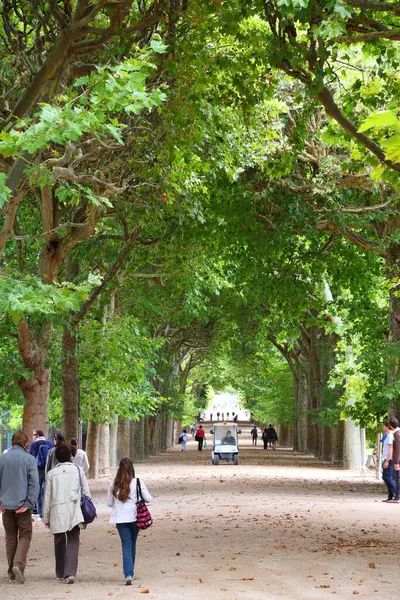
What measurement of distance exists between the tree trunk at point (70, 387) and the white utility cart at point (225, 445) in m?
22.3

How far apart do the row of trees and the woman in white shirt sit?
220cm

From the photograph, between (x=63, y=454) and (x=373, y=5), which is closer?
(x=63, y=454)

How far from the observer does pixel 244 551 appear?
1398cm

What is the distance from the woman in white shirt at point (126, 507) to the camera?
11.0 metres

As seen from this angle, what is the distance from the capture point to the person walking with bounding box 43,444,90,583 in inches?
442

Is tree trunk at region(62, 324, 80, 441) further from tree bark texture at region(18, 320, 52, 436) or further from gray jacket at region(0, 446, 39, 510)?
gray jacket at region(0, 446, 39, 510)

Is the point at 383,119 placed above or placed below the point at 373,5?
below

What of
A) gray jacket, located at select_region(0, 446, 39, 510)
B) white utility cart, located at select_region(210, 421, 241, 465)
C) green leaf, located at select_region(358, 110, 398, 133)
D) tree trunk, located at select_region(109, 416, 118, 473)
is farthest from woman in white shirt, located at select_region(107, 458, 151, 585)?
white utility cart, located at select_region(210, 421, 241, 465)

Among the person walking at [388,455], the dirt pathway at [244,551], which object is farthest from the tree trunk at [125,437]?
the person walking at [388,455]

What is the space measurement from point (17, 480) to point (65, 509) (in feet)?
2.51

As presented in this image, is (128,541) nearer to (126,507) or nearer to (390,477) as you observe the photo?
(126,507)

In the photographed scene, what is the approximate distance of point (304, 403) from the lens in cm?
5450

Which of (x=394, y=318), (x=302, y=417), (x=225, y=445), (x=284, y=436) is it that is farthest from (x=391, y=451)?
(x=284, y=436)

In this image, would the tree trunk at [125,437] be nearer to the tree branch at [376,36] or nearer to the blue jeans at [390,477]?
the blue jeans at [390,477]
